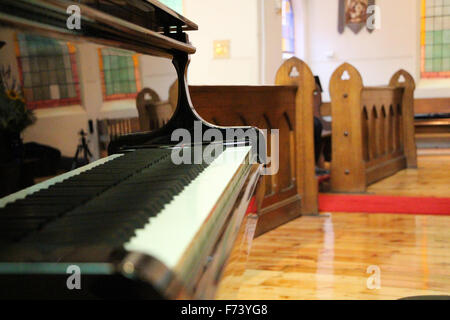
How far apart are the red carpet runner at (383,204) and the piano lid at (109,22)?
257 centimetres

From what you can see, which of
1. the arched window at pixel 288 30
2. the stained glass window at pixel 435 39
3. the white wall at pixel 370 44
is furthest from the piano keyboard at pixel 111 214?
the stained glass window at pixel 435 39

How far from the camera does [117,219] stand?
66 centimetres

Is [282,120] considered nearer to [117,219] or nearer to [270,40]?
[270,40]

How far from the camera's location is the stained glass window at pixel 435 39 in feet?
27.0

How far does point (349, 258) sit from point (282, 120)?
126cm

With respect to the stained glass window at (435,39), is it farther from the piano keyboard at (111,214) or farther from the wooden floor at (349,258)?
the piano keyboard at (111,214)

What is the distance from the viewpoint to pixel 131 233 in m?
0.58

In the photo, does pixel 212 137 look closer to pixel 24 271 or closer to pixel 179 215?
pixel 179 215

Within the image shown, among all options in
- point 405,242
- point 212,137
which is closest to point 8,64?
point 212,137

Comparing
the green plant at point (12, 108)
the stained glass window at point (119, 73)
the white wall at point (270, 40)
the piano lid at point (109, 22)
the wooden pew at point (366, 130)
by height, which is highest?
the white wall at point (270, 40)

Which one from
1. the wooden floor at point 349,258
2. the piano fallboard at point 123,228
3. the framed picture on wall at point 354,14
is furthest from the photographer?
the framed picture on wall at point 354,14

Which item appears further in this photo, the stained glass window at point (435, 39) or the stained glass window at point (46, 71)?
the stained glass window at point (435, 39)

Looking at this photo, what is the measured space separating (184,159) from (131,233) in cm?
65

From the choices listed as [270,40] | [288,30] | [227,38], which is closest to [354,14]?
[288,30]
